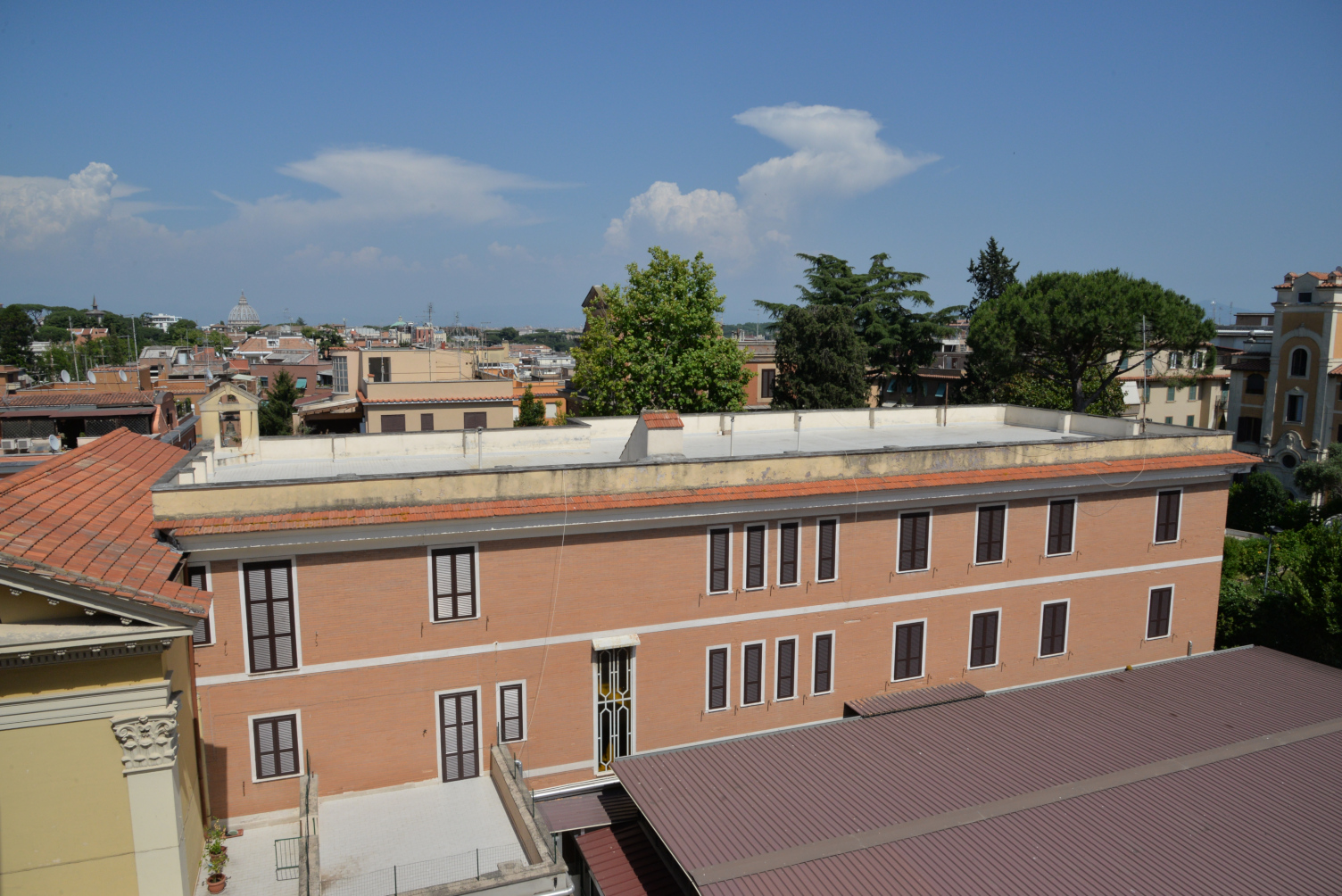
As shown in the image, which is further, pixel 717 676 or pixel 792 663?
pixel 792 663

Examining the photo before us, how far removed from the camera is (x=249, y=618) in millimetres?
14758

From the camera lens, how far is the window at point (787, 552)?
18094 millimetres

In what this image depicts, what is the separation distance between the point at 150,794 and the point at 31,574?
11.1 feet

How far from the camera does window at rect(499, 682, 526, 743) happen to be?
1652 cm

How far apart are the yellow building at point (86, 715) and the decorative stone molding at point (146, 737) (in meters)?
0.01

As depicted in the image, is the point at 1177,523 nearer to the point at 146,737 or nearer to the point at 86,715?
the point at 146,737

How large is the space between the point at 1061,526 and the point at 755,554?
8.27 metres

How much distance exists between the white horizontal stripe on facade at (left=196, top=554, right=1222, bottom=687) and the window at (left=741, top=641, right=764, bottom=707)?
2.23 ft

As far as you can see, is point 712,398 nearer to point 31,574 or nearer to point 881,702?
point 881,702

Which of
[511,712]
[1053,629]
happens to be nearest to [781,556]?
[511,712]

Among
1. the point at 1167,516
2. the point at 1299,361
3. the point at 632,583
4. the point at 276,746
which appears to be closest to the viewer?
the point at 276,746

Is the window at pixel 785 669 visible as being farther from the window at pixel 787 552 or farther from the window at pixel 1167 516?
the window at pixel 1167 516

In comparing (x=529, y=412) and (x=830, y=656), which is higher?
(x=529, y=412)

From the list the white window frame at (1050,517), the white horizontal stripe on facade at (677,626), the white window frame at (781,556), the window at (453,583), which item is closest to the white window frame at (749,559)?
the white window frame at (781,556)
